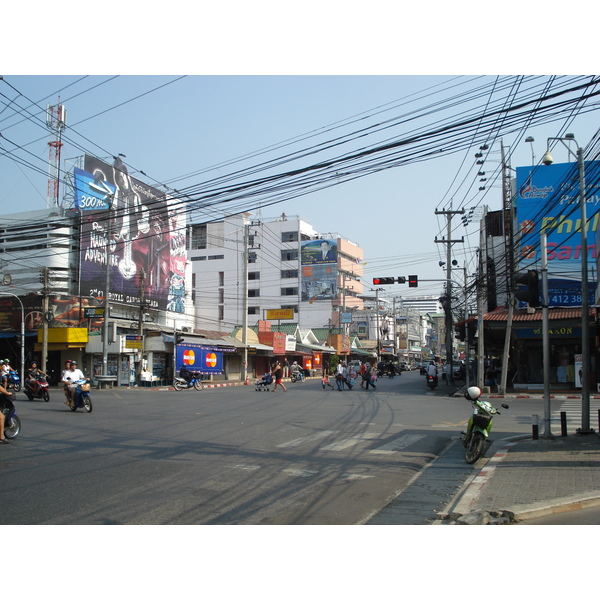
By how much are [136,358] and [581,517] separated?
3739 centimetres

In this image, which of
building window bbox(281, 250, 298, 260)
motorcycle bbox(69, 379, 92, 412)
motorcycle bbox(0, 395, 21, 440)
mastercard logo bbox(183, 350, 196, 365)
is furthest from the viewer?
building window bbox(281, 250, 298, 260)

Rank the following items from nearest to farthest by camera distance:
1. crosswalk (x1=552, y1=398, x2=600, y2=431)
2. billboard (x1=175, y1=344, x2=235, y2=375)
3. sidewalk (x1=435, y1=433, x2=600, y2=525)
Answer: sidewalk (x1=435, y1=433, x2=600, y2=525)
crosswalk (x1=552, y1=398, x2=600, y2=431)
billboard (x1=175, y1=344, x2=235, y2=375)

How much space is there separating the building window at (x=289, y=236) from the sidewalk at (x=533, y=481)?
74.2 m

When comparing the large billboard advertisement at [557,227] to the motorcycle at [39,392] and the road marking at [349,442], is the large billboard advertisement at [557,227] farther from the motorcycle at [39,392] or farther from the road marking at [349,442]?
the motorcycle at [39,392]

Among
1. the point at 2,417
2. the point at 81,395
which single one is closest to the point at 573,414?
the point at 81,395

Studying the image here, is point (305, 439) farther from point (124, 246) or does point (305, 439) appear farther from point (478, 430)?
point (124, 246)

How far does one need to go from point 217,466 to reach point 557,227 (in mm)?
29681

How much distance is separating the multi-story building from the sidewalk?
72.2 metres

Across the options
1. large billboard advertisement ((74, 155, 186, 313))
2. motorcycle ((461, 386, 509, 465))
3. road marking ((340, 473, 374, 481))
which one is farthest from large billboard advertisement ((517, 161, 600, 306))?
road marking ((340, 473, 374, 481))

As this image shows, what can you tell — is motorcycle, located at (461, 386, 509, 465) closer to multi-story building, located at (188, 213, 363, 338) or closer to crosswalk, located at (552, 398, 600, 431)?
crosswalk, located at (552, 398, 600, 431)

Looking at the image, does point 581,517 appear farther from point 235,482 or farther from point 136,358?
point 136,358

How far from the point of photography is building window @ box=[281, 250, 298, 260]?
86.1 metres

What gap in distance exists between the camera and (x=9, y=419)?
1216 cm

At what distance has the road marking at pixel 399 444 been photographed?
12.4 m
